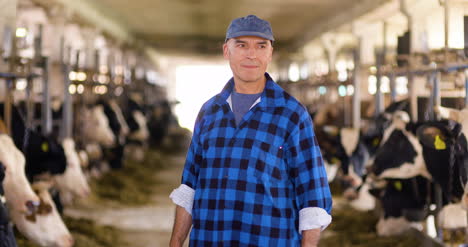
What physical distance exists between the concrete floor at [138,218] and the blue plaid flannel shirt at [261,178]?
2.98m

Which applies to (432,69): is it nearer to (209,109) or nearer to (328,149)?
(328,149)

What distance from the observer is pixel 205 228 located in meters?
1.95

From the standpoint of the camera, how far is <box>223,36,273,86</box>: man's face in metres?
1.94

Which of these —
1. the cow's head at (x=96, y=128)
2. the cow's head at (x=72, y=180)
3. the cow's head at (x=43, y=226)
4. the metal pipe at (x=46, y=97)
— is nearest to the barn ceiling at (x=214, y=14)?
the cow's head at (x=96, y=128)

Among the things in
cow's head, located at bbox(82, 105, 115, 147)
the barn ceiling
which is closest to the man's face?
cow's head, located at bbox(82, 105, 115, 147)

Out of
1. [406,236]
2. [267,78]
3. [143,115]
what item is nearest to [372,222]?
[406,236]

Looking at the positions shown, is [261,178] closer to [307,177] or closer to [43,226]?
[307,177]

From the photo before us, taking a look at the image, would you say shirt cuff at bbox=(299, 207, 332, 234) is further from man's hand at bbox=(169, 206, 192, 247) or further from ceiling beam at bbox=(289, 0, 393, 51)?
ceiling beam at bbox=(289, 0, 393, 51)

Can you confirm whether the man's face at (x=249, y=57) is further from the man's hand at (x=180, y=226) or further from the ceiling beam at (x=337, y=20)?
the ceiling beam at (x=337, y=20)

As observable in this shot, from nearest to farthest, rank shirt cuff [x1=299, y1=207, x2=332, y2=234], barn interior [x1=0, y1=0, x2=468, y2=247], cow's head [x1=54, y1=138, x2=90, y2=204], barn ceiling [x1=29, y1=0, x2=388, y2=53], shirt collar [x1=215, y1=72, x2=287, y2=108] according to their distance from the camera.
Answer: shirt cuff [x1=299, y1=207, x2=332, y2=234], shirt collar [x1=215, y1=72, x2=287, y2=108], barn interior [x1=0, y1=0, x2=468, y2=247], cow's head [x1=54, y1=138, x2=90, y2=204], barn ceiling [x1=29, y1=0, x2=388, y2=53]

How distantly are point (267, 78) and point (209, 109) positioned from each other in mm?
230

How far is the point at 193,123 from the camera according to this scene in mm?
8344

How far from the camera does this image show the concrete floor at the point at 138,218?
5184mm

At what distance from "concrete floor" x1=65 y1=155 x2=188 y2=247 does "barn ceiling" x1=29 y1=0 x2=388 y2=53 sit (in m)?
2.85
